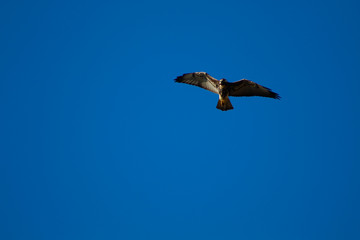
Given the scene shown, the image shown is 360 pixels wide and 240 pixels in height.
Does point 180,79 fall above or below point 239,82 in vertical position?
above

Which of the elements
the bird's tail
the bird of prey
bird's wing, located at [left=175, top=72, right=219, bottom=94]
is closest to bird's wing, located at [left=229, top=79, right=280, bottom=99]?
the bird of prey

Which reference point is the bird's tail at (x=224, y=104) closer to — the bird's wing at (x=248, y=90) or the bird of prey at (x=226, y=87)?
the bird of prey at (x=226, y=87)

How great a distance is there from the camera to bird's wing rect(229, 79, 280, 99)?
52.4ft

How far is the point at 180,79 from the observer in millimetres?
17203

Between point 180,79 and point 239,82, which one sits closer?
point 239,82

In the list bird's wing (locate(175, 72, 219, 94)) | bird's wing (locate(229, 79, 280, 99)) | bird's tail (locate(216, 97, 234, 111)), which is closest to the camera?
bird's tail (locate(216, 97, 234, 111))

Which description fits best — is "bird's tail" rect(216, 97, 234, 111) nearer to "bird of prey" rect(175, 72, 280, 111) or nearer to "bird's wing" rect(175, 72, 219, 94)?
"bird of prey" rect(175, 72, 280, 111)

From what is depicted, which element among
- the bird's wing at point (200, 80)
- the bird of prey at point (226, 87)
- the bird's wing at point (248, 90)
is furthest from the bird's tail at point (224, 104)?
the bird's wing at point (200, 80)

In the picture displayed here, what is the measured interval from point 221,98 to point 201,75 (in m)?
1.88

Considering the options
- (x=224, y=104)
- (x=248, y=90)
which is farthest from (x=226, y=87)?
(x=248, y=90)

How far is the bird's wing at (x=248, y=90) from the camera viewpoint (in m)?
16.0

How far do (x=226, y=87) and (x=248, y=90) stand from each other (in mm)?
1132

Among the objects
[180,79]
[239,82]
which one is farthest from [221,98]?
[180,79]

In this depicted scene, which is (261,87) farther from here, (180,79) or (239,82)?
(180,79)
